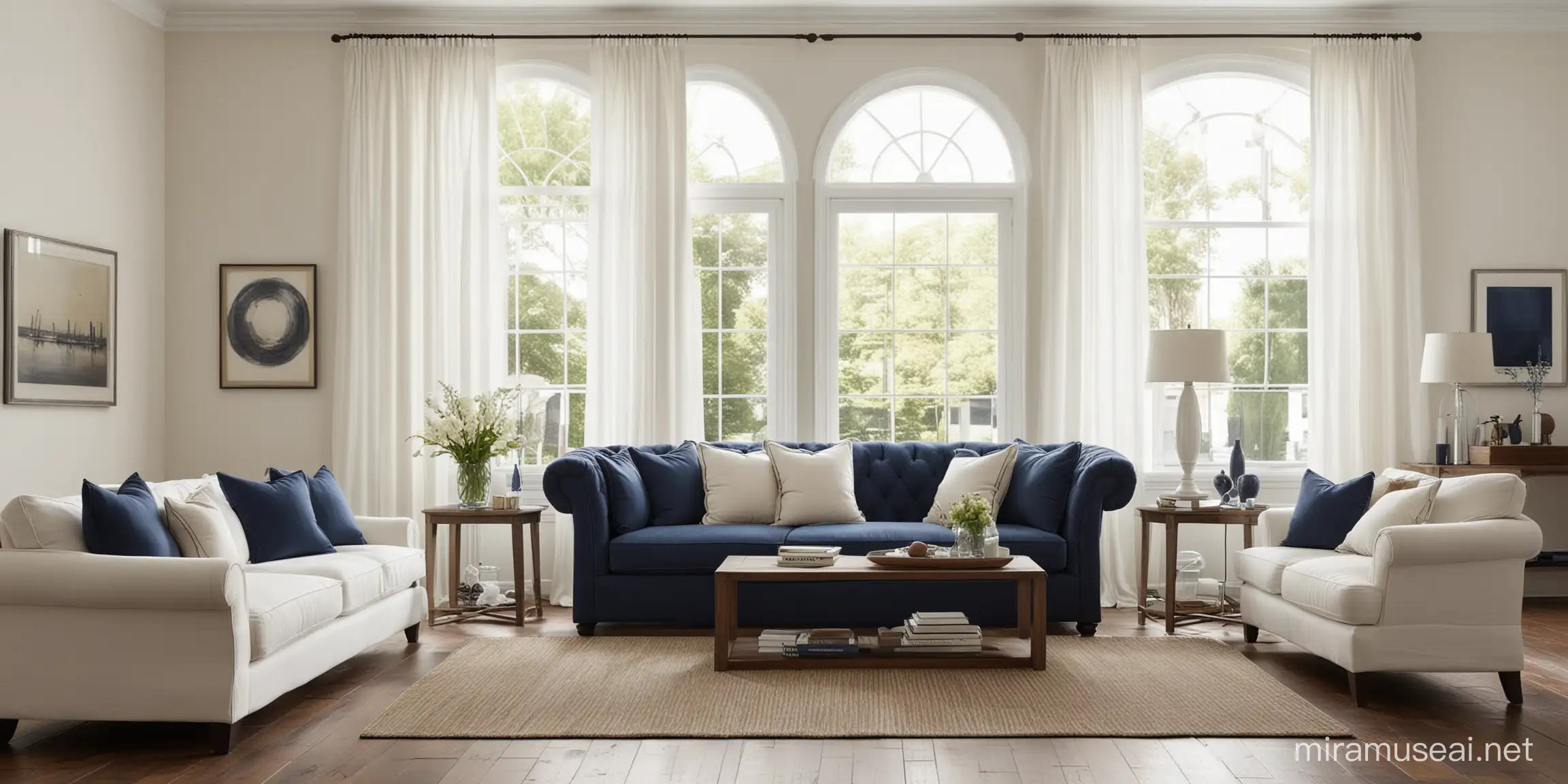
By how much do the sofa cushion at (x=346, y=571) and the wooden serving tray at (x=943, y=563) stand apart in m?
2.05

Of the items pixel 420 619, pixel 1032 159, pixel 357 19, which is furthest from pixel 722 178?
pixel 420 619

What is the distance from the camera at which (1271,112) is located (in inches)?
261

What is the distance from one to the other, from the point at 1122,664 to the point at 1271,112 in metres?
3.78

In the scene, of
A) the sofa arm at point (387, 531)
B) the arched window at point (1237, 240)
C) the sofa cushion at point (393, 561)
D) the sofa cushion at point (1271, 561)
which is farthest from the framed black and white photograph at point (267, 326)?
the sofa cushion at point (1271, 561)

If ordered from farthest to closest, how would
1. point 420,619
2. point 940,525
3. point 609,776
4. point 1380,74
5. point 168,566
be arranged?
point 1380,74
point 940,525
point 420,619
point 168,566
point 609,776

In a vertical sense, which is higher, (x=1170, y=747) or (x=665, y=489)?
(x=665, y=489)

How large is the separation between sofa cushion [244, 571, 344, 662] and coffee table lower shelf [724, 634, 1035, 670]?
1518 millimetres

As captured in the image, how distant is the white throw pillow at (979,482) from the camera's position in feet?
18.2

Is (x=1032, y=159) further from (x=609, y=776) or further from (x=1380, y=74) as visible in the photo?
(x=609, y=776)

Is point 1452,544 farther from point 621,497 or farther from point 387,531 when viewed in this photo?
point 387,531

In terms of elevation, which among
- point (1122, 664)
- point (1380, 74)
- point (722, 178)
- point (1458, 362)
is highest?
point (1380, 74)

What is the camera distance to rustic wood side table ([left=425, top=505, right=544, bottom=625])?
18.2 feet

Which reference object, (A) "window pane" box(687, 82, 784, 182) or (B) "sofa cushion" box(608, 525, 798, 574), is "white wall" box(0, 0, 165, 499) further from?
(A) "window pane" box(687, 82, 784, 182)

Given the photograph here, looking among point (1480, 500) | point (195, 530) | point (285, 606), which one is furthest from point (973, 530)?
point (195, 530)
